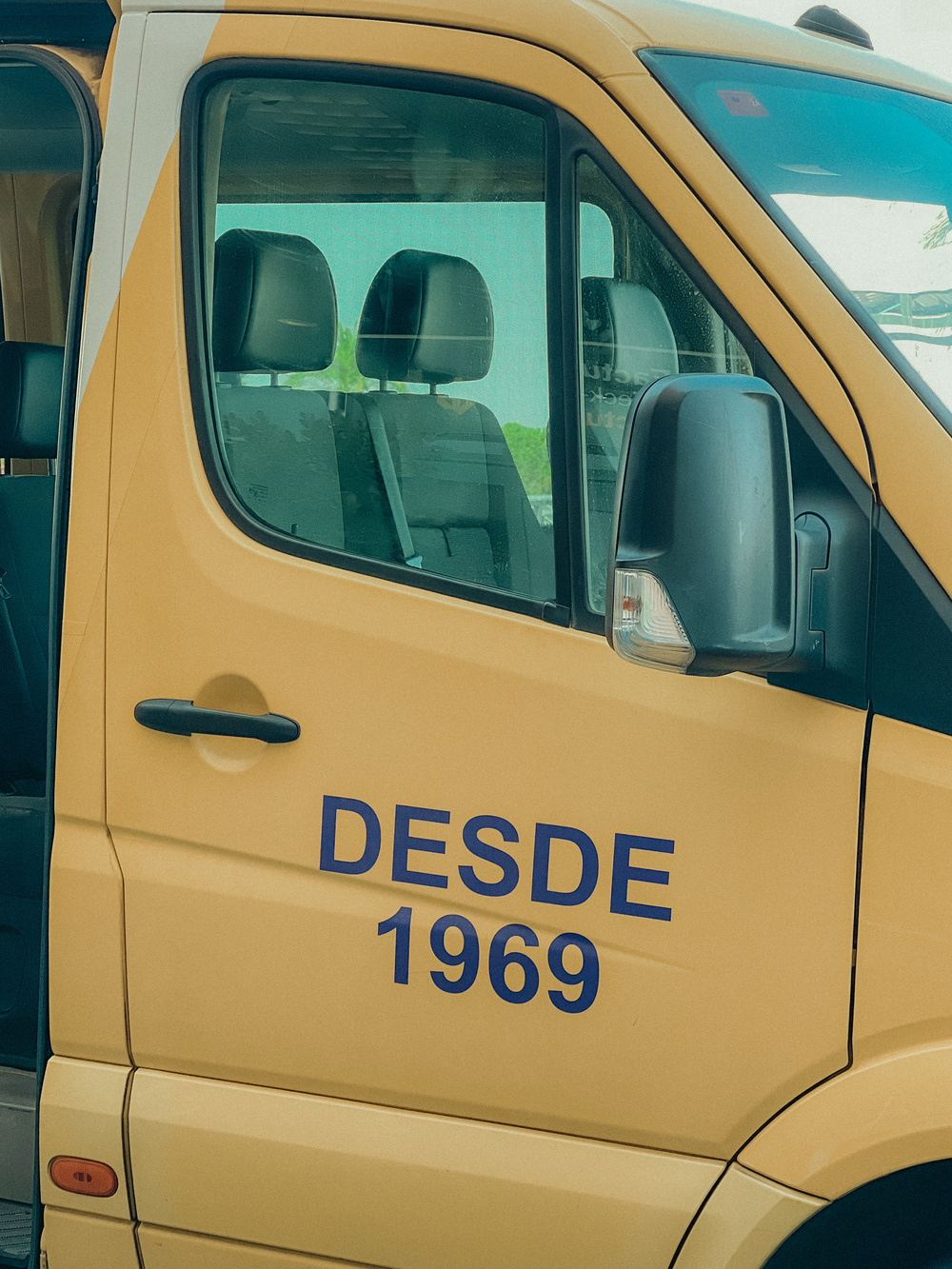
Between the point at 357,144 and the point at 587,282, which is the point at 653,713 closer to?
the point at 587,282

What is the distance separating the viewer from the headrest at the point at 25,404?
9.70ft

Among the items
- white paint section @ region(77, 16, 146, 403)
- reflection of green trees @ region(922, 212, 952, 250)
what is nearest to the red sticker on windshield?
reflection of green trees @ region(922, 212, 952, 250)

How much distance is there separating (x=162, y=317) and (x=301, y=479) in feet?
0.95

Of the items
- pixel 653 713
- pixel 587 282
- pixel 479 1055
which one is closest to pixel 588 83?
pixel 587 282

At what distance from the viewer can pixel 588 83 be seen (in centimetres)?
160

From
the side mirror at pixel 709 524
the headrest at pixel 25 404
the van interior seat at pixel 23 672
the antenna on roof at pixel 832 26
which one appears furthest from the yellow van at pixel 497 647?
the headrest at pixel 25 404

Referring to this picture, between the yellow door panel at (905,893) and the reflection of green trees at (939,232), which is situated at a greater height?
the reflection of green trees at (939,232)

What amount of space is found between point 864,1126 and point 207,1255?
92cm

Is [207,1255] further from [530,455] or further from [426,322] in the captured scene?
[426,322]

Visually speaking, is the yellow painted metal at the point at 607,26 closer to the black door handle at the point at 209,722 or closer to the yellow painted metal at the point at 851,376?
the yellow painted metal at the point at 851,376

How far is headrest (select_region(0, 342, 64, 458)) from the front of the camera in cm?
296

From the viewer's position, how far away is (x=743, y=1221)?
1.56 meters

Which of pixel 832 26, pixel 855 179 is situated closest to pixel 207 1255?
pixel 855 179

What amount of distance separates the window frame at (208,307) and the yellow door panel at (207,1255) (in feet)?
3.01
